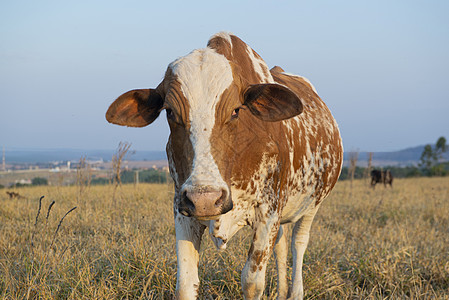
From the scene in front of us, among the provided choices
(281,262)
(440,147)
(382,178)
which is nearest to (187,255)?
(281,262)

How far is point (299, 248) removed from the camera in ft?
13.9

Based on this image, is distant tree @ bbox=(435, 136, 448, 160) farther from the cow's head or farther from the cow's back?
the cow's head

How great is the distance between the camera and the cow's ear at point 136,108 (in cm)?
275

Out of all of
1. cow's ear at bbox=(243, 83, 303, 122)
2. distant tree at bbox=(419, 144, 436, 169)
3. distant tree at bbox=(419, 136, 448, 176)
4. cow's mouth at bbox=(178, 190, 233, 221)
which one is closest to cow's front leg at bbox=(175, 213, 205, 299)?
cow's mouth at bbox=(178, 190, 233, 221)

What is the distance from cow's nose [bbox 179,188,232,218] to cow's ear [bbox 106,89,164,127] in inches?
35.0

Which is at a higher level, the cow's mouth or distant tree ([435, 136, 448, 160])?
distant tree ([435, 136, 448, 160])

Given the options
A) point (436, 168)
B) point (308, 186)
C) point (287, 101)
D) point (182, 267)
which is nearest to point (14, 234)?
point (182, 267)

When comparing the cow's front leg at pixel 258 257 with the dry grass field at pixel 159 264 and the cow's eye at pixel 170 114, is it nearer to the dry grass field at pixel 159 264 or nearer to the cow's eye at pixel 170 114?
the dry grass field at pixel 159 264

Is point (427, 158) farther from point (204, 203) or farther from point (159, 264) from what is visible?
point (204, 203)

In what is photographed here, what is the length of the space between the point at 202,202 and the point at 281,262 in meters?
2.11

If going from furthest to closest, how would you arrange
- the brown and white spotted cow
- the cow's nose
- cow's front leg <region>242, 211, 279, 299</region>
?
cow's front leg <region>242, 211, 279, 299</region>, the brown and white spotted cow, the cow's nose

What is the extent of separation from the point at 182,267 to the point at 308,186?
1424 millimetres

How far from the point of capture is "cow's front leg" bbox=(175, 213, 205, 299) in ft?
8.88

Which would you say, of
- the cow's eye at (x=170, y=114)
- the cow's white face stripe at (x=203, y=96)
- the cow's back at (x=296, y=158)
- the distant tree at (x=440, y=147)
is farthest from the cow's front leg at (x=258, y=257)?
the distant tree at (x=440, y=147)
